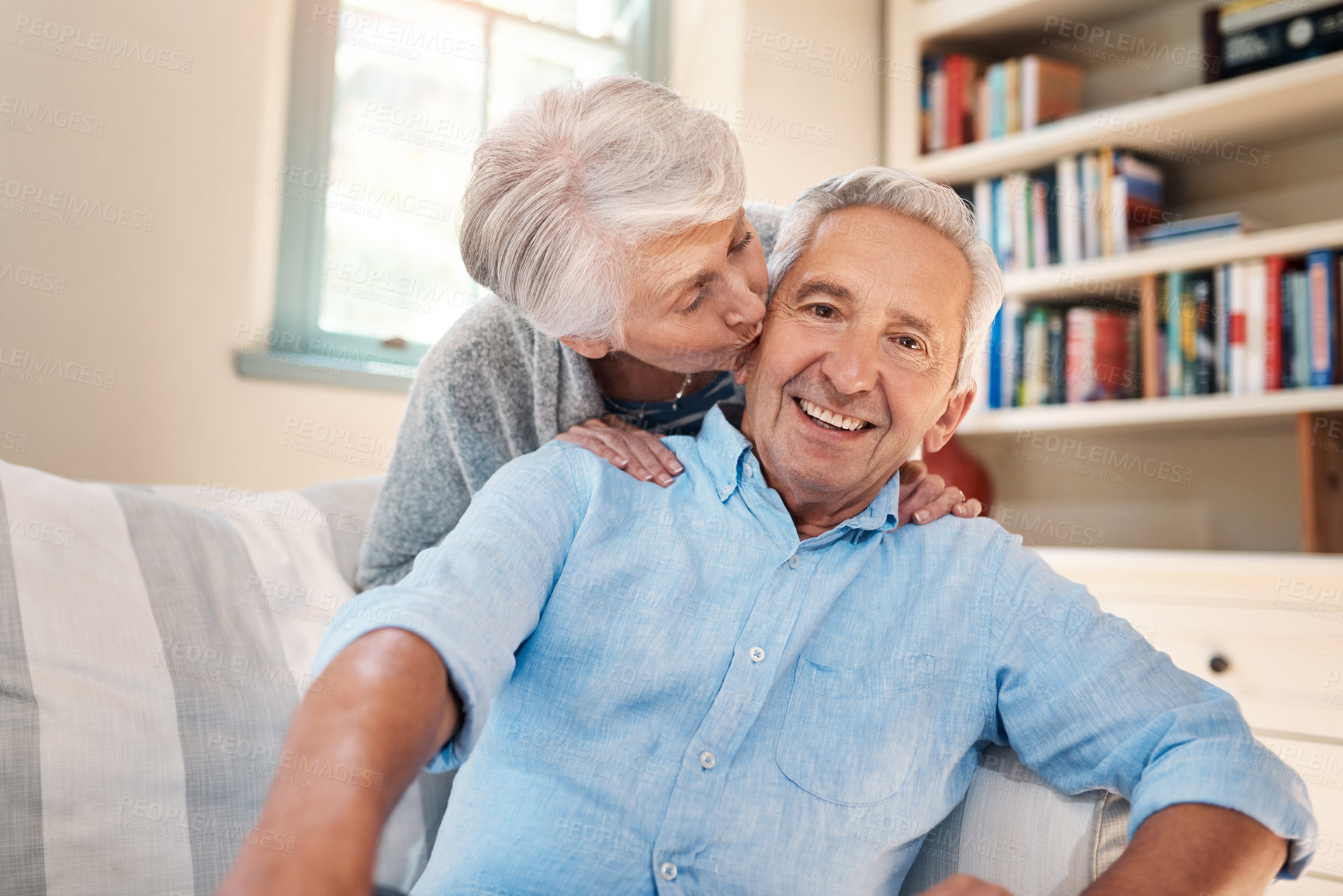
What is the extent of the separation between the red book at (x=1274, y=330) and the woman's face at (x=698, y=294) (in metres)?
1.66

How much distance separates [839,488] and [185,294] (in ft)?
5.31

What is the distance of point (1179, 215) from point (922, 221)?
192 cm

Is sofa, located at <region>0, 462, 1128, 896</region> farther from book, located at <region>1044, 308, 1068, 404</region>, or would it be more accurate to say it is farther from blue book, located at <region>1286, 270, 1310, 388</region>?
book, located at <region>1044, 308, 1068, 404</region>

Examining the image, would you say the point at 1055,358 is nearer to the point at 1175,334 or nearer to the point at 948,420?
the point at 1175,334

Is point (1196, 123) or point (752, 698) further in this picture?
point (1196, 123)

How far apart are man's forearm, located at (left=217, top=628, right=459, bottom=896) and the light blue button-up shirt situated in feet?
0.20

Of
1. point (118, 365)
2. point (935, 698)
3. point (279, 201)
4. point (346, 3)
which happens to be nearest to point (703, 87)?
point (346, 3)

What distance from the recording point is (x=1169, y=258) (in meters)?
2.47

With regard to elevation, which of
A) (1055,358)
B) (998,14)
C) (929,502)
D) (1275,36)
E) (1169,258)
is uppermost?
(998,14)

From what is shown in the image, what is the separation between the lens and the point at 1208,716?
0.93 metres

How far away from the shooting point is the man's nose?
1.12 metres

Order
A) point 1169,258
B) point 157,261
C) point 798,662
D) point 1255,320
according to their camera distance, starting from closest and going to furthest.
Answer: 1. point 798,662
2. point 157,261
3. point 1255,320
4. point 1169,258

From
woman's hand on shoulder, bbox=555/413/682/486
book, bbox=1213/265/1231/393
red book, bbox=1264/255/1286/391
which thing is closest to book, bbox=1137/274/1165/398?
book, bbox=1213/265/1231/393

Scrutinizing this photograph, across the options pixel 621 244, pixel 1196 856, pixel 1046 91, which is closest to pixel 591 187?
pixel 621 244
